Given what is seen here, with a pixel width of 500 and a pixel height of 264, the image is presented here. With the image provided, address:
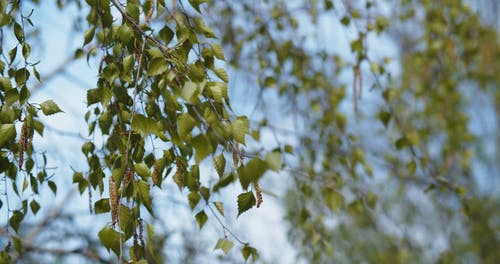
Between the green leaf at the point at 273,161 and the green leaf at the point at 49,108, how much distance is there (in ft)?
1.41

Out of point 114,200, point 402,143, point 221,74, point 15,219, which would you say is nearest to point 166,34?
point 221,74

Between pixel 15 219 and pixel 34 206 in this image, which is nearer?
pixel 15 219

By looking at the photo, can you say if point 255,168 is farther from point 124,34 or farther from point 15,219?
point 15,219

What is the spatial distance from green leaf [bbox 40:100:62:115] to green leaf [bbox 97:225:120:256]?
9.8 inches

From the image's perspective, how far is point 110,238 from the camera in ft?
2.78

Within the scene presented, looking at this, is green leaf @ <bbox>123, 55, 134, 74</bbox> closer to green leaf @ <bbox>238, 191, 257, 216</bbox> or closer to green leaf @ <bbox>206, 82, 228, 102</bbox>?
green leaf @ <bbox>206, 82, 228, 102</bbox>

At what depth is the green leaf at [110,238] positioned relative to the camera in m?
0.85

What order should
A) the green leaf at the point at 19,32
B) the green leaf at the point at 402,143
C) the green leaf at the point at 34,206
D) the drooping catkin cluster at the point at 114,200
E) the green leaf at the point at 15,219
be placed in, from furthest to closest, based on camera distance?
the green leaf at the point at 402,143
the green leaf at the point at 34,206
the green leaf at the point at 15,219
the green leaf at the point at 19,32
the drooping catkin cluster at the point at 114,200

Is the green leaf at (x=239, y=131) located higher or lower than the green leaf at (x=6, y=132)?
lower

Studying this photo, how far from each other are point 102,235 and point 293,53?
1.44 metres

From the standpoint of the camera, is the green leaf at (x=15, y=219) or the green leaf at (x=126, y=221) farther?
the green leaf at (x=15, y=219)

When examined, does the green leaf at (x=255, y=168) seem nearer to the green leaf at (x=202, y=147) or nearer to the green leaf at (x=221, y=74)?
the green leaf at (x=202, y=147)

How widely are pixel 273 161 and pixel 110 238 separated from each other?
28 centimetres

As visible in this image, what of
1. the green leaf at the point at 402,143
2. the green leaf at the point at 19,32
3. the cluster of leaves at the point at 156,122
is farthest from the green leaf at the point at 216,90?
the green leaf at the point at 402,143
